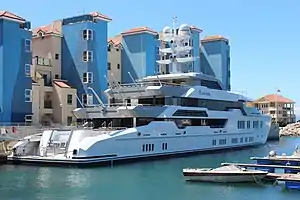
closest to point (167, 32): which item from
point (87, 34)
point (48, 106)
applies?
point (87, 34)

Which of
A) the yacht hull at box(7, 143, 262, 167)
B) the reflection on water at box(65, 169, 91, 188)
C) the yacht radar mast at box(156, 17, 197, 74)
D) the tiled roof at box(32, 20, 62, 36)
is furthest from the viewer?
the tiled roof at box(32, 20, 62, 36)

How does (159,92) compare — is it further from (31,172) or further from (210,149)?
(31,172)

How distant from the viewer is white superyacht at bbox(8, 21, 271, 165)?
1278 inches

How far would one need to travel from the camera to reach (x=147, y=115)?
36938mm

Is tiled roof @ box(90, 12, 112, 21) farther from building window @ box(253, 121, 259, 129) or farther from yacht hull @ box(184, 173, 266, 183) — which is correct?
yacht hull @ box(184, 173, 266, 183)

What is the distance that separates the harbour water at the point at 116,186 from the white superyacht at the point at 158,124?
177cm

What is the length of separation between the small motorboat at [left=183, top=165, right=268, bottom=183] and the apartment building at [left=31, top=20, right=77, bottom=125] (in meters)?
24.8

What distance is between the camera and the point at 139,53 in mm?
57969

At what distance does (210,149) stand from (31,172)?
776 inches

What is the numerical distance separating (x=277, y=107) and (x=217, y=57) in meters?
57.3

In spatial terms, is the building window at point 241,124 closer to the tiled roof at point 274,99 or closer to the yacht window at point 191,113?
the yacht window at point 191,113

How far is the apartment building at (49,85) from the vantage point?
47.5m

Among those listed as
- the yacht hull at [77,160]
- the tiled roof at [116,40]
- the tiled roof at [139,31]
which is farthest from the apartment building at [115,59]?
the yacht hull at [77,160]

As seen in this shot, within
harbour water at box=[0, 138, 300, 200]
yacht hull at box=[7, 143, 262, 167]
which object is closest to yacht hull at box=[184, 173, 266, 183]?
harbour water at box=[0, 138, 300, 200]
